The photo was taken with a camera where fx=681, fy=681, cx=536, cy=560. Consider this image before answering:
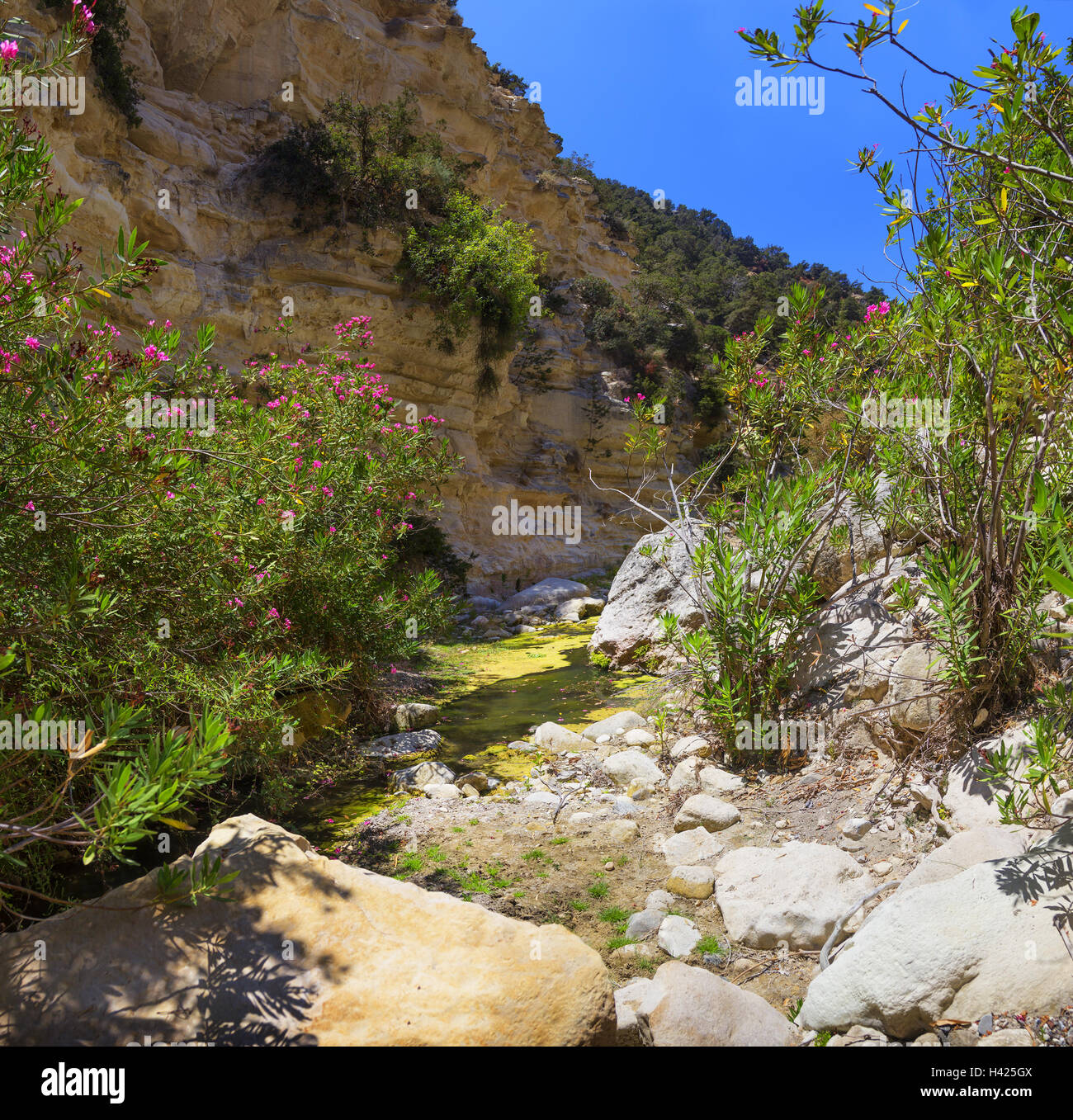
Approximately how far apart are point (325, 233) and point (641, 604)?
11.9 metres

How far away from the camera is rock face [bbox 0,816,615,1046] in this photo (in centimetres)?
227

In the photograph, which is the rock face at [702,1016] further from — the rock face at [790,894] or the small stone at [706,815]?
the small stone at [706,815]

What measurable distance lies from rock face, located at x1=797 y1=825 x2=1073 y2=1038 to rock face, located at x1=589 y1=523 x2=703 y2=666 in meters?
6.72

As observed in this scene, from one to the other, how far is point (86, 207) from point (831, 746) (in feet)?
43.2

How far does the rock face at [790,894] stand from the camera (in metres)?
3.49

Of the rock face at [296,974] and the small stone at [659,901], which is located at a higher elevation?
the rock face at [296,974]

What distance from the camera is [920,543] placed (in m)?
5.98

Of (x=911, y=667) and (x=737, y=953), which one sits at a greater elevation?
(x=911, y=667)

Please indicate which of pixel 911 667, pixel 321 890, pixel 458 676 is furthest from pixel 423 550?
pixel 321 890

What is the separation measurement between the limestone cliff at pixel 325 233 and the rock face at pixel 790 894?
1167 centimetres

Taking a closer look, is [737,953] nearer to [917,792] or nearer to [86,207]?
[917,792]

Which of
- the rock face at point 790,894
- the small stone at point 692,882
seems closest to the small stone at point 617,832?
the small stone at point 692,882

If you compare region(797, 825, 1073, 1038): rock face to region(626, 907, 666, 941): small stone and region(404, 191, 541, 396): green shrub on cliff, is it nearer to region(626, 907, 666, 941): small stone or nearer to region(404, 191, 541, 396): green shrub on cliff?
region(626, 907, 666, 941): small stone

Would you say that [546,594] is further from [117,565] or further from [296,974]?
[296,974]
